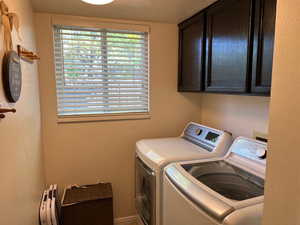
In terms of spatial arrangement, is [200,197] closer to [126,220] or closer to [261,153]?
[261,153]

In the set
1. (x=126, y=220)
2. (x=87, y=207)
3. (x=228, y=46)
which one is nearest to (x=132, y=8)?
(x=228, y=46)

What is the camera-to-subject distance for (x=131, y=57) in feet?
7.57

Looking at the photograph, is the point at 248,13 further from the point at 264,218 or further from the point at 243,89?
the point at 264,218

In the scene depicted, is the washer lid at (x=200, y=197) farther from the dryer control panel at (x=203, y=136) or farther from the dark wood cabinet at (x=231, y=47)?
the dark wood cabinet at (x=231, y=47)

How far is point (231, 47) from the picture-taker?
61.4 inches

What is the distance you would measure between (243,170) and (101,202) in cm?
133

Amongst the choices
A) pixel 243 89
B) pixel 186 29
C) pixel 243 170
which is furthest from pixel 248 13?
pixel 243 170

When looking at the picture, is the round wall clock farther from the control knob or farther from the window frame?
the control knob

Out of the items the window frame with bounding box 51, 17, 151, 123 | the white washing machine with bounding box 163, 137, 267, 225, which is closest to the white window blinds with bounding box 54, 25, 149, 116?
the window frame with bounding box 51, 17, 151, 123

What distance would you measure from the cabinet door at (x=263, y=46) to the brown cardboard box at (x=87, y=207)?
166cm

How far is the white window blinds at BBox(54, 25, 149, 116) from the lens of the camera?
2113mm

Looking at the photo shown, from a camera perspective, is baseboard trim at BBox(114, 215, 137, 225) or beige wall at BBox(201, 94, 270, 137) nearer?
beige wall at BBox(201, 94, 270, 137)

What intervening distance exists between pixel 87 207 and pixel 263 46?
6.44 feet

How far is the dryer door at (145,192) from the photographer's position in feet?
5.69
